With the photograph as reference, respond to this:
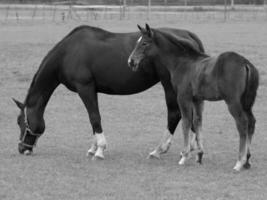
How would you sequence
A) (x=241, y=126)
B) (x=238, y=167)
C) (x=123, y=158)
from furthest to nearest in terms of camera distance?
(x=123, y=158) → (x=238, y=167) → (x=241, y=126)

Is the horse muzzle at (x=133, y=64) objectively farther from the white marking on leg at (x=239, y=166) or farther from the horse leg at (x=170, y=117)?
the white marking on leg at (x=239, y=166)

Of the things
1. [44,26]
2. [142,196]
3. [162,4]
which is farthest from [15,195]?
[162,4]

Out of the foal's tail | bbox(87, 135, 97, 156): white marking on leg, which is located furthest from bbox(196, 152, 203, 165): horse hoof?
bbox(87, 135, 97, 156): white marking on leg

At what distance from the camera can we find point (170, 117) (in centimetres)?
1048

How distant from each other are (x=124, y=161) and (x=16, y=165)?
4.97 ft

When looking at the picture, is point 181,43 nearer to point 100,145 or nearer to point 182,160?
point 182,160

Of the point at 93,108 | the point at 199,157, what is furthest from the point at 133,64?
the point at 199,157

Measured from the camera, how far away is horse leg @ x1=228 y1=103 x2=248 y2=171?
8.84 m

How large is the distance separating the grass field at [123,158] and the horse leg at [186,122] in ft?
0.45

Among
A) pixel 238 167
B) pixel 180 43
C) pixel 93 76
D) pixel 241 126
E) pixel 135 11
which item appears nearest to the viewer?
pixel 241 126

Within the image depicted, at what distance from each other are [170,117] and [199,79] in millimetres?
1366

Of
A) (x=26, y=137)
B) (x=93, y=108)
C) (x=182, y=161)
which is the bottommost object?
(x=26, y=137)

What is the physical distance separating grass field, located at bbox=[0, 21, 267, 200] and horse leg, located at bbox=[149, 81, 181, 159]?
162 mm

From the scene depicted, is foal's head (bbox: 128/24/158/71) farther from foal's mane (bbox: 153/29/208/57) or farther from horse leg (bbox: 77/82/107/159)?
horse leg (bbox: 77/82/107/159)
